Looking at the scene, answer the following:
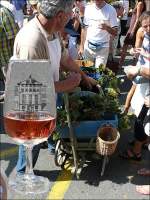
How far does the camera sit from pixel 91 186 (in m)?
4.06

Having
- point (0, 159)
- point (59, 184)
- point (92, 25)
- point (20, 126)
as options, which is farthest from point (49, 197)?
point (92, 25)

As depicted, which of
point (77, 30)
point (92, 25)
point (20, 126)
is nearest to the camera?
point (20, 126)

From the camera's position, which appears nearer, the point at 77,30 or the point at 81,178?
the point at 81,178

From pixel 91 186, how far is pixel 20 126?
7.88 feet

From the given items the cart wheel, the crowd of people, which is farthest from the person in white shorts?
the cart wheel

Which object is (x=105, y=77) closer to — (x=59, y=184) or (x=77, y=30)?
(x=59, y=184)

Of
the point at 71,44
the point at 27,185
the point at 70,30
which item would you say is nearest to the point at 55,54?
the point at 27,185

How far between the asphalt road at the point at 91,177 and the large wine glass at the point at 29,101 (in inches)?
84.4

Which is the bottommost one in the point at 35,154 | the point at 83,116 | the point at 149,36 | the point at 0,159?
the point at 0,159

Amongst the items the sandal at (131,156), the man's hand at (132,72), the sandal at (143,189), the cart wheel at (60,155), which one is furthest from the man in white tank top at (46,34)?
the sandal at (131,156)

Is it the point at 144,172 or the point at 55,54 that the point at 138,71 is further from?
the point at 144,172

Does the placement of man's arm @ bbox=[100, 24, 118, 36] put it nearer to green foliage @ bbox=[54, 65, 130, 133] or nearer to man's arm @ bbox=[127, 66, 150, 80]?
green foliage @ bbox=[54, 65, 130, 133]

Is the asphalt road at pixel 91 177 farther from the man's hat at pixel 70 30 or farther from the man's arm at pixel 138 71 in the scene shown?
the man's hat at pixel 70 30

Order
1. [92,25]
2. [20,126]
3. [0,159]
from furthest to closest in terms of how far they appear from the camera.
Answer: [92,25]
[0,159]
[20,126]
